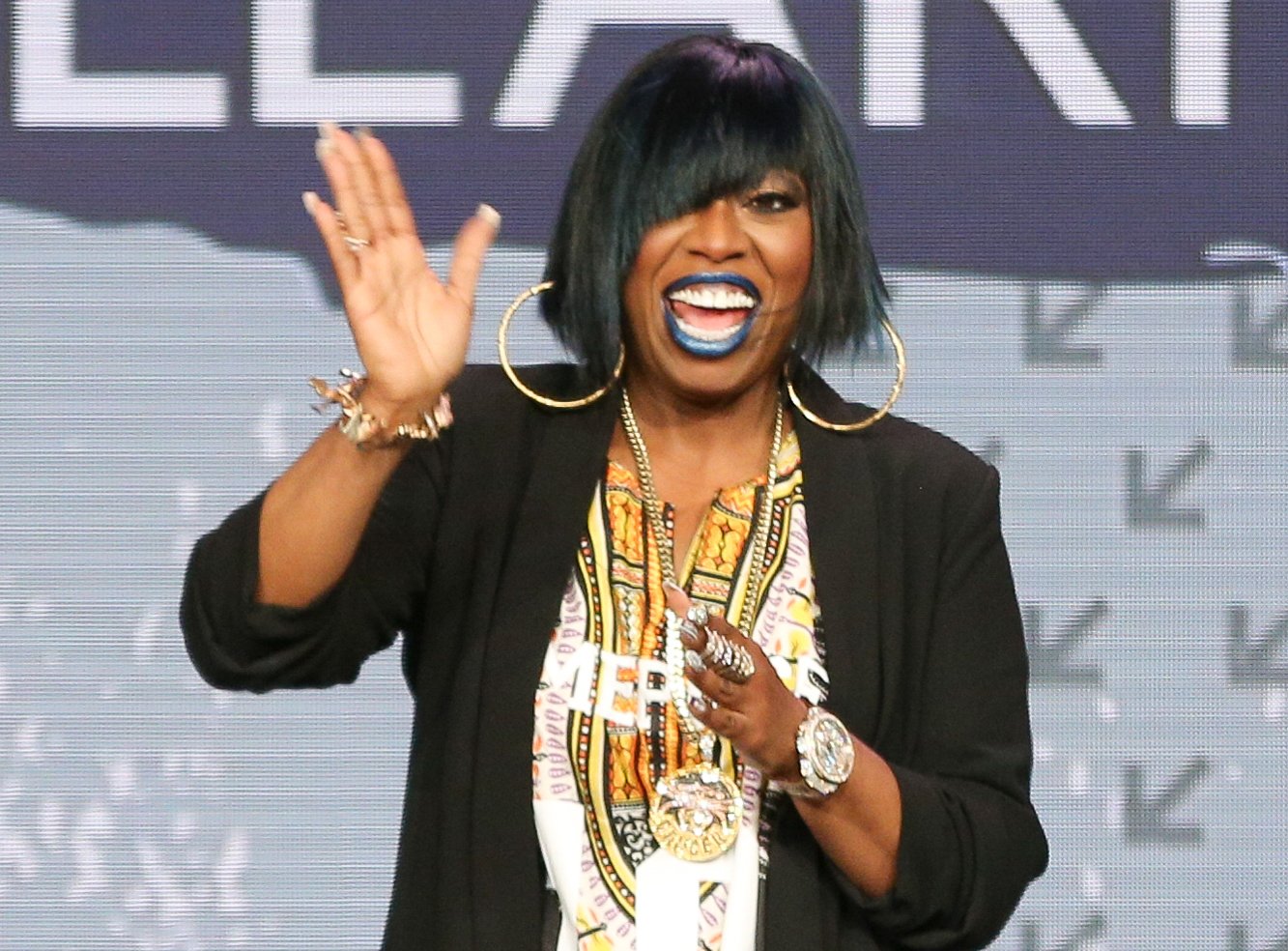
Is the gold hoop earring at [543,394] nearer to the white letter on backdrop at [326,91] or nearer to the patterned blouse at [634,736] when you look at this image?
the patterned blouse at [634,736]

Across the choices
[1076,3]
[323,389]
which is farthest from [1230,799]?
[323,389]

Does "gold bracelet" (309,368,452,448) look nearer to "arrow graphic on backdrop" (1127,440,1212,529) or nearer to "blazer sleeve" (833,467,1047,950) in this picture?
"blazer sleeve" (833,467,1047,950)

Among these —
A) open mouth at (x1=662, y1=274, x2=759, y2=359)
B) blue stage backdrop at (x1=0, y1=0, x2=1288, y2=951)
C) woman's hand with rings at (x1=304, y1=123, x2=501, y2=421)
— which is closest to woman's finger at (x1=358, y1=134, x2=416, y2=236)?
woman's hand with rings at (x1=304, y1=123, x2=501, y2=421)

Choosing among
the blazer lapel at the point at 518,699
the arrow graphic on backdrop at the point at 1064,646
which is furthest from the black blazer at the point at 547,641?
the arrow graphic on backdrop at the point at 1064,646

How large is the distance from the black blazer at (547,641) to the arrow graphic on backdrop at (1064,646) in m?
1.04

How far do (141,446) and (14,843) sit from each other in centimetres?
50

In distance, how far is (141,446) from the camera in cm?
268

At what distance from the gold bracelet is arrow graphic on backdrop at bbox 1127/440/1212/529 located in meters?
1.42

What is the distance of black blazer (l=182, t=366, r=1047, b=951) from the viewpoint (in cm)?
151

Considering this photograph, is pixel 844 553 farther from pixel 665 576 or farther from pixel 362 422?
pixel 362 422

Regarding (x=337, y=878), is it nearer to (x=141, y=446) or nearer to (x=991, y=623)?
(x=141, y=446)

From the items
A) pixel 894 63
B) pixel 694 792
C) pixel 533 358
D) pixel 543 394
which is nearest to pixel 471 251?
pixel 543 394

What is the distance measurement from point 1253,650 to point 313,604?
1550 mm

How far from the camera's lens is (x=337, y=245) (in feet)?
4.88
